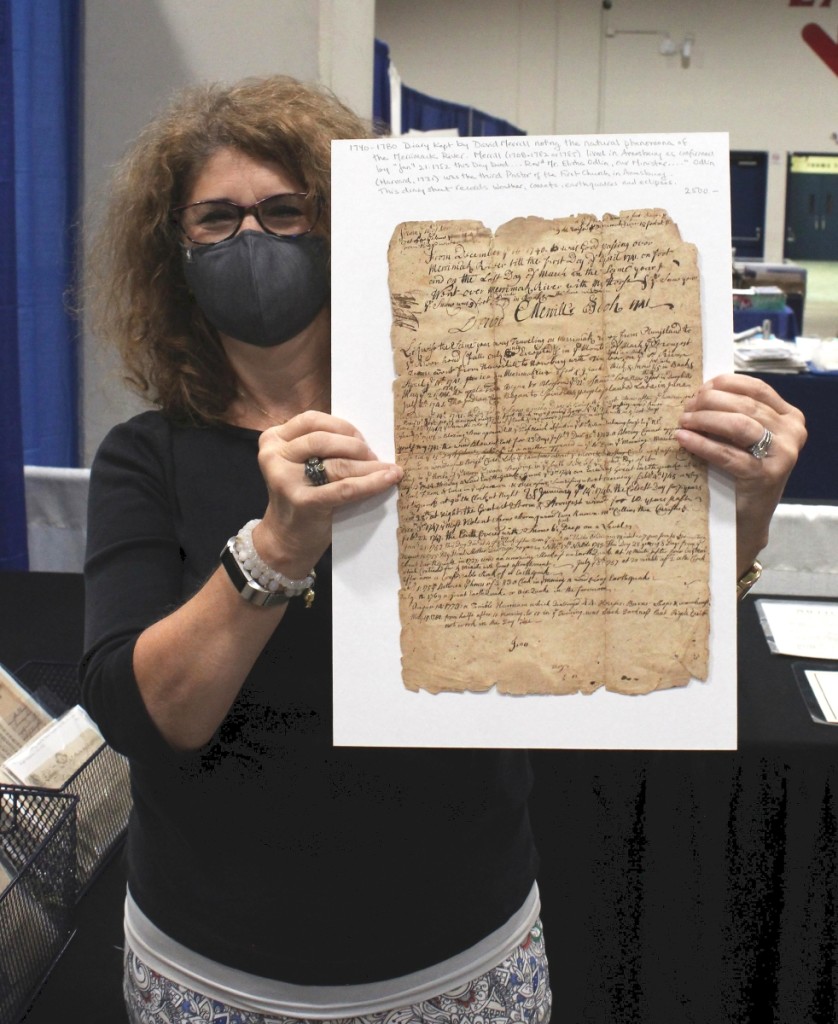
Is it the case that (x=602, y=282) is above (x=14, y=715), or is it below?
above

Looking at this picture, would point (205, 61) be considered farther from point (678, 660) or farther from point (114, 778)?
point (678, 660)

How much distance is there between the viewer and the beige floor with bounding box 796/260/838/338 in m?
9.55

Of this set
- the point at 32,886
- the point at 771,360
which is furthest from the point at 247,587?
the point at 771,360

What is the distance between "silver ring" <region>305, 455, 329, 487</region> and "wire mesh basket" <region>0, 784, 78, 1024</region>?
67 cm

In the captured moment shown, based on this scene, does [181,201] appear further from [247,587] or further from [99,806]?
[99,806]

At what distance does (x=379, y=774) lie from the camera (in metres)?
0.87

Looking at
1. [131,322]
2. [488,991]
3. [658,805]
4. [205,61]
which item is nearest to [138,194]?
[131,322]

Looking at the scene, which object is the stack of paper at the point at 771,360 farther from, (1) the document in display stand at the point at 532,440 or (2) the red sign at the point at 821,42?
(2) the red sign at the point at 821,42

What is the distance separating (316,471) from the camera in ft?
2.41

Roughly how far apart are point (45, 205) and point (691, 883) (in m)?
2.28

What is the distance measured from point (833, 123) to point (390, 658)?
11.2 m

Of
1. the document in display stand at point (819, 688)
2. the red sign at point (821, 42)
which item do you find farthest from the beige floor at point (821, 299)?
the document in display stand at point (819, 688)

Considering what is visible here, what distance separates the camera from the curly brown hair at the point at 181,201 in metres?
0.87

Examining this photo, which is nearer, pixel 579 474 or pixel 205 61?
pixel 579 474
